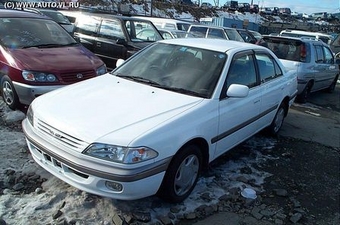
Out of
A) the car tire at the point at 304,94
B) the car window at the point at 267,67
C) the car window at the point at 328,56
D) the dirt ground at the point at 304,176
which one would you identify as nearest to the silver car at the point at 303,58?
the car tire at the point at 304,94

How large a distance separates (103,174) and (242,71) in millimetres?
2299

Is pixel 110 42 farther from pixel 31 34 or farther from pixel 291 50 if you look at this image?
pixel 291 50

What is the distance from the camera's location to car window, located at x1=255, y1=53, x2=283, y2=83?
15.1ft

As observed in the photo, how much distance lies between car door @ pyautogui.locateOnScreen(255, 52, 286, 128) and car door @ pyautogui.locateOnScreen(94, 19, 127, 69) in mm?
4065

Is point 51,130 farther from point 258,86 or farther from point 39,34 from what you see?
point 39,34

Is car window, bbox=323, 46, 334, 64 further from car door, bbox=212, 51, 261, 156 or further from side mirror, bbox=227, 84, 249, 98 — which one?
side mirror, bbox=227, 84, 249, 98

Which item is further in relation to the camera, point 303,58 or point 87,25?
point 87,25

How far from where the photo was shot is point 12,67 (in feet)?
16.1

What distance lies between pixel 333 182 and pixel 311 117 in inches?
133

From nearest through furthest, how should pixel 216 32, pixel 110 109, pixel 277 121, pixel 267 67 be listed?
pixel 110 109, pixel 267 67, pixel 277 121, pixel 216 32

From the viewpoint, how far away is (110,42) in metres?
8.34

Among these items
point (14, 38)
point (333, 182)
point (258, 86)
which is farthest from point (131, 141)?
point (14, 38)

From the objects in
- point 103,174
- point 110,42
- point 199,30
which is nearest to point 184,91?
point 103,174

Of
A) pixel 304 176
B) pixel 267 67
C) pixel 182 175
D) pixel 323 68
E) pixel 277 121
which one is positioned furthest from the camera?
pixel 323 68
